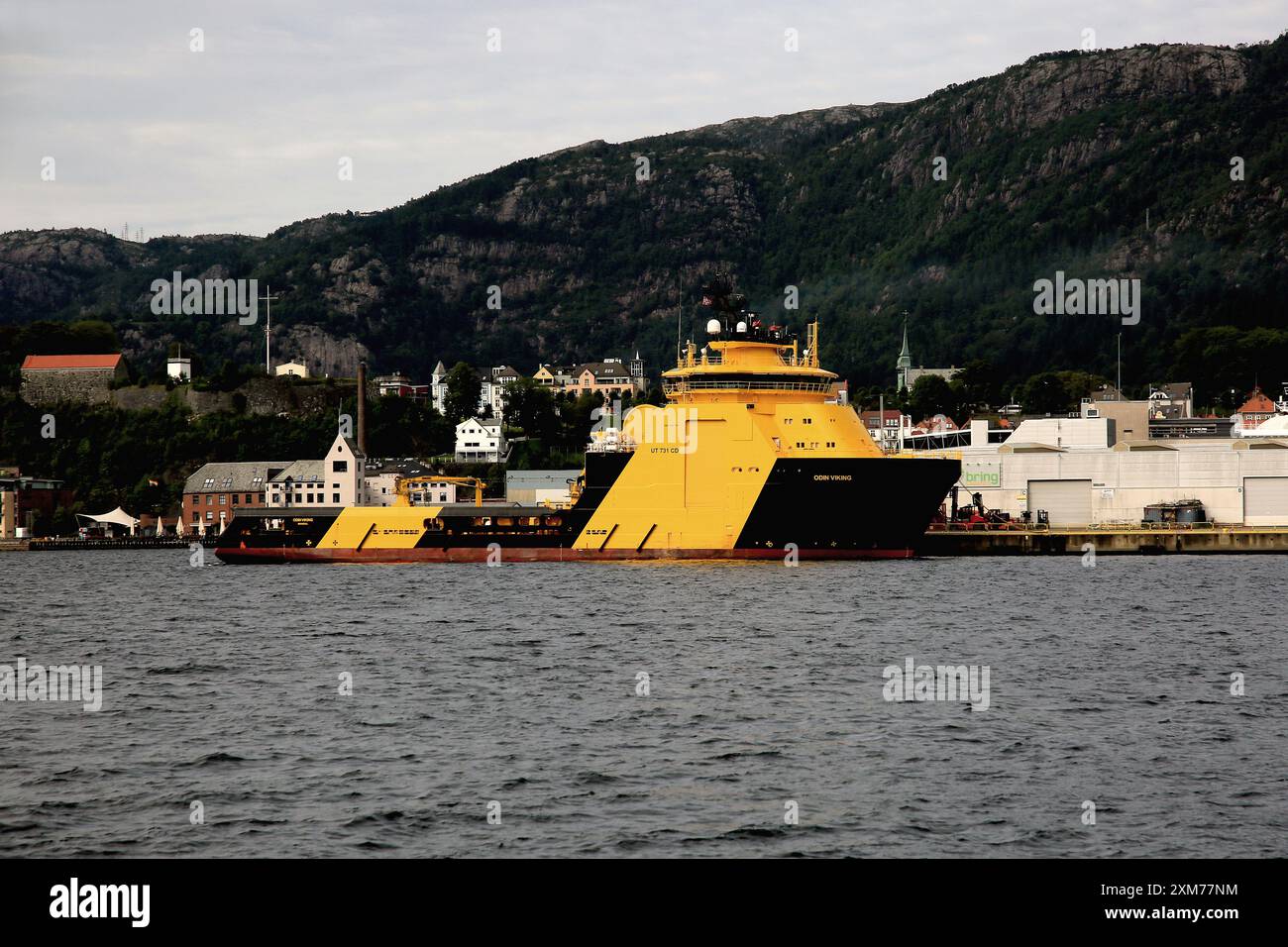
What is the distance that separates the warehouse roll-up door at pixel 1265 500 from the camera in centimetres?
7488

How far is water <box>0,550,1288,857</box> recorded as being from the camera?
50.3ft

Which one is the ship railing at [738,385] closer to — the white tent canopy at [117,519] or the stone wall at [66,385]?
the white tent canopy at [117,519]

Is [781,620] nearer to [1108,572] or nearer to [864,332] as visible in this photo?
[1108,572]

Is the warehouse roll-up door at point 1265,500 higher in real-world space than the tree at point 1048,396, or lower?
lower

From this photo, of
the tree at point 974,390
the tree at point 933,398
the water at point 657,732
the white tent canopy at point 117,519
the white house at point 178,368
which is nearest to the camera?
the water at point 657,732

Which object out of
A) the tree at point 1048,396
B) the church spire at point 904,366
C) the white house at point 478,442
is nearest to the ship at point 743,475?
the white house at point 478,442

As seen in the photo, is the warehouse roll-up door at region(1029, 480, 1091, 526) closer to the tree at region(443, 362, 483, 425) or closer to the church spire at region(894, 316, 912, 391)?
the tree at region(443, 362, 483, 425)

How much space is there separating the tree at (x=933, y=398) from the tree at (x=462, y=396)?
144ft

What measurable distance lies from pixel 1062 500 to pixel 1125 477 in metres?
3.65

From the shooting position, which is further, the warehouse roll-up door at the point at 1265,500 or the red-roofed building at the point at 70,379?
the red-roofed building at the point at 70,379

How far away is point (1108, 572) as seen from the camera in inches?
2169

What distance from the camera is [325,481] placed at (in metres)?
87.2
